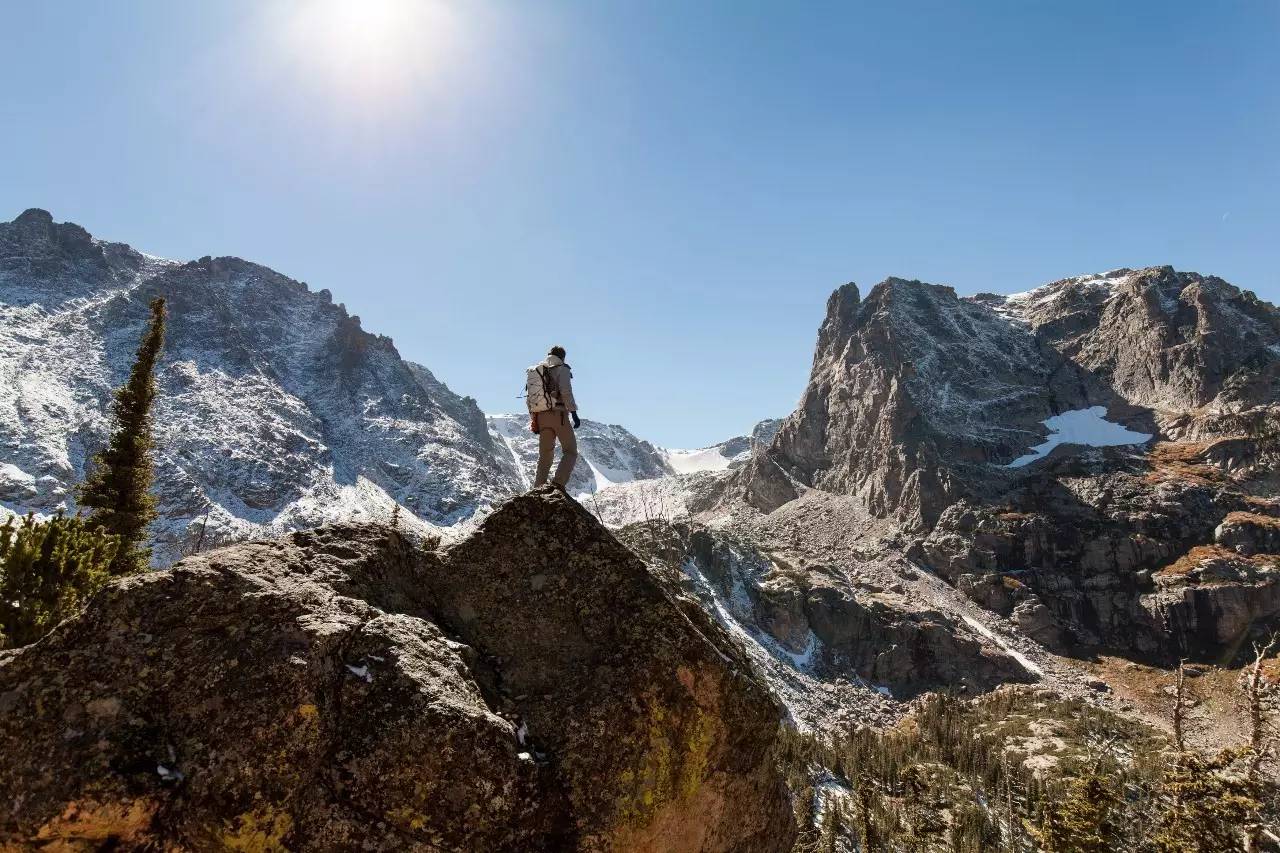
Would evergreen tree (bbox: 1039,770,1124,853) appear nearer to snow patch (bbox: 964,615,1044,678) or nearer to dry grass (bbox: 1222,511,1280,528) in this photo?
snow patch (bbox: 964,615,1044,678)

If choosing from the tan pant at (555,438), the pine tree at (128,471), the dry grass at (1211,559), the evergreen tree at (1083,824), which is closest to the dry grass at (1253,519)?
the dry grass at (1211,559)

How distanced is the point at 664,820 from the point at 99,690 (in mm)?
5096

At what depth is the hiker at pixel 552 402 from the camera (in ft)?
36.2

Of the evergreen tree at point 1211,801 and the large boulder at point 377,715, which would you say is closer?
the large boulder at point 377,715

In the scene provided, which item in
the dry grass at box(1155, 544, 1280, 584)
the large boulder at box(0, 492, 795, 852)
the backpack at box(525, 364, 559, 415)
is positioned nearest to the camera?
the large boulder at box(0, 492, 795, 852)

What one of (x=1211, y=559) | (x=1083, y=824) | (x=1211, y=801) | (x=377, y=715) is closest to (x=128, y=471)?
(x=377, y=715)

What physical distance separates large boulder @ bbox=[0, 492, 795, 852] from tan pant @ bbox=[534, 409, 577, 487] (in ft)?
10.1

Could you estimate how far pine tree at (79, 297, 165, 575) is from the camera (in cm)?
3225

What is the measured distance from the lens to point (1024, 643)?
163625mm

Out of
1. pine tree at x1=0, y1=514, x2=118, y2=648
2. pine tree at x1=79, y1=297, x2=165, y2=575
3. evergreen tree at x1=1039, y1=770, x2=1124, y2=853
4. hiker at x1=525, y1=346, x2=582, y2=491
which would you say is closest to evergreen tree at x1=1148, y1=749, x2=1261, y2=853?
evergreen tree at x1=1039, y1=770, x2=1124, y2=853

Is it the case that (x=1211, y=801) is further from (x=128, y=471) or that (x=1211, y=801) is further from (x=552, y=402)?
(x=128, y=471)

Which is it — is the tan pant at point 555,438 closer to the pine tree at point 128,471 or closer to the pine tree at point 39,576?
the pine tree at point 39,576

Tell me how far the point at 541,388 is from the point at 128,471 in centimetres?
3220

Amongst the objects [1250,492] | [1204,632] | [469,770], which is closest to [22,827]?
[469,770]
